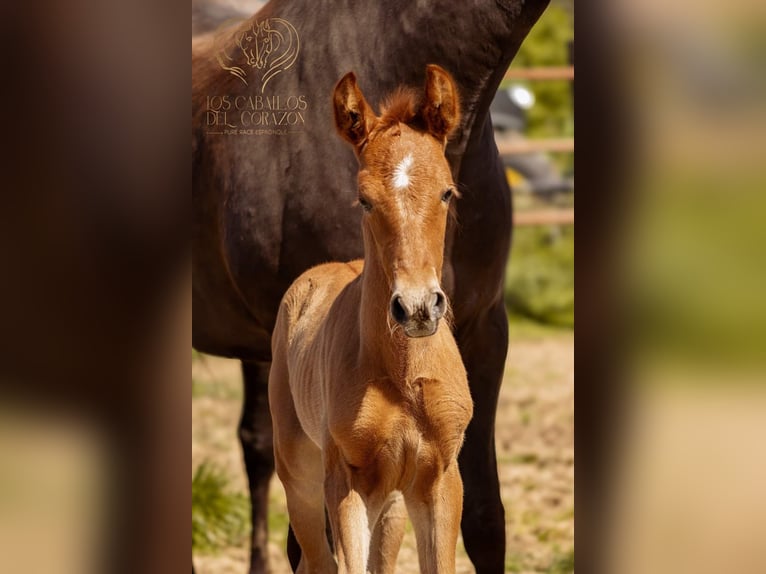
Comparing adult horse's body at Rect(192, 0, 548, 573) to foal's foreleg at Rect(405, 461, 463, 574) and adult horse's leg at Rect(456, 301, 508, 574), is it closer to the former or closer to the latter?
adult horse's leg at Rect(456, 301, 508, 574)

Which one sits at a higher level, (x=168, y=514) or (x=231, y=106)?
(x=231, y=106)

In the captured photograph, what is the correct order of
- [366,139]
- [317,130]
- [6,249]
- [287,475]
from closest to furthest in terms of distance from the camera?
[366,139] → [287,475] → [317,130] → [6,249]

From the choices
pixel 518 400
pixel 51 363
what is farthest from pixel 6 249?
pixel 518 400

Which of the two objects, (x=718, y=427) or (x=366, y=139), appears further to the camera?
(x=718, y=427)

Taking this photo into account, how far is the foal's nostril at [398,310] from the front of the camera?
2523 millimetres

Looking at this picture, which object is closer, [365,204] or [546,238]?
[365,204]

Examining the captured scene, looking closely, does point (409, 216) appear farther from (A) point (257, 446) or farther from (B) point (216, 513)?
(B) point (216, 513)

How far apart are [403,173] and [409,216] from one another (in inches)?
4.6

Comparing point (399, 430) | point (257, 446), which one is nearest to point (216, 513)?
point (257, 446)

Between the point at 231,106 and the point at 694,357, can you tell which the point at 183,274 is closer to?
the point at 231,106

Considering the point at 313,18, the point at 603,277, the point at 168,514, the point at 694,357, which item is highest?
the point at 313,18

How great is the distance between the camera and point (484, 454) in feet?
11.6

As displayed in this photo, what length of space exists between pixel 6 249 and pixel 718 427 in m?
2.68

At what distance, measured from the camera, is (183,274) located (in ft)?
12.5
